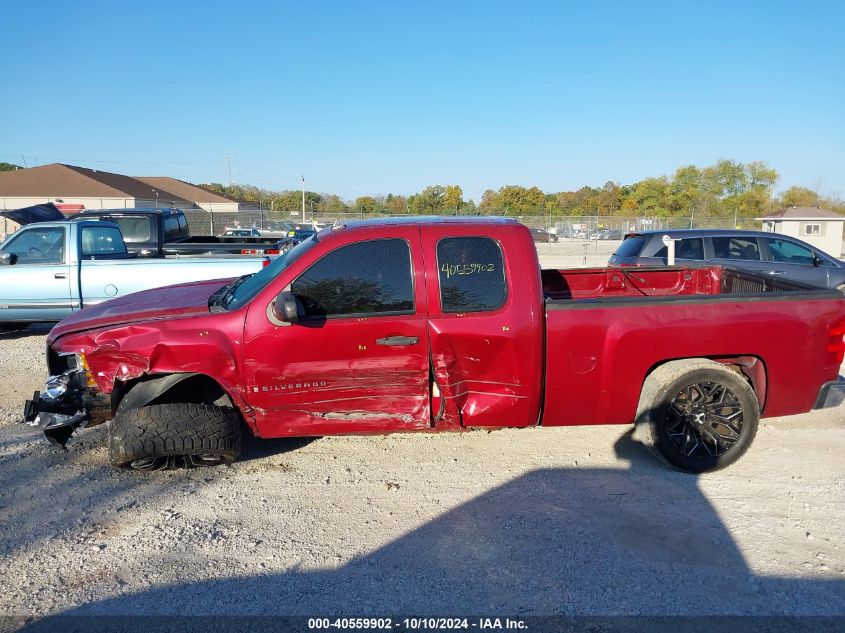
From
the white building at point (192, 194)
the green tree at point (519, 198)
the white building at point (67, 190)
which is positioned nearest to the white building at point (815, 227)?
the green tree at point (519, 198)

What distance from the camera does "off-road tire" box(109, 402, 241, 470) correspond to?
4094mm

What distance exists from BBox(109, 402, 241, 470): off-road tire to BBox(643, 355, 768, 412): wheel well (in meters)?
3.01

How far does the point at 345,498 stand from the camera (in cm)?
409

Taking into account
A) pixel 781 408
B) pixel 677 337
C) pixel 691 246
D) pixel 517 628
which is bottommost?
pixel 517 628

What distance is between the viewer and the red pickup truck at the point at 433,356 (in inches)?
162

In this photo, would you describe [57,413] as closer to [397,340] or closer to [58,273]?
[397,340]

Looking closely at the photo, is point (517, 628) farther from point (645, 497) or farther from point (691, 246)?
point (691, 246)

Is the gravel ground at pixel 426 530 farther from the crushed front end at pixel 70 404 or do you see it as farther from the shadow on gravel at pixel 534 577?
the crushed front end at pixel 70 404

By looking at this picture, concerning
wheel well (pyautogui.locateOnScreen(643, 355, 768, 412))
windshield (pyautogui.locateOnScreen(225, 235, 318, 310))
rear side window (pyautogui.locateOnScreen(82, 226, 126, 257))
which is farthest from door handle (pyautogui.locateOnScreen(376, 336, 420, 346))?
rear side window (pyautogui.locateOnScreen(82, 226, 126, 257))

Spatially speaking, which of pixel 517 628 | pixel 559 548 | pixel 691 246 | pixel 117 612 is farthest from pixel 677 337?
pixel 691 246

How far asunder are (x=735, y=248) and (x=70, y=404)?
412 inches

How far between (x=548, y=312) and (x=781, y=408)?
1.93 metres

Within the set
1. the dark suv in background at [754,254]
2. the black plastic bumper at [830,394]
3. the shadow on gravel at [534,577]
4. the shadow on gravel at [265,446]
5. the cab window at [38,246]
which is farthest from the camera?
the dark suv in background at [754,254]

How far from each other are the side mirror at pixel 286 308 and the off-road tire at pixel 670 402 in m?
2.52
